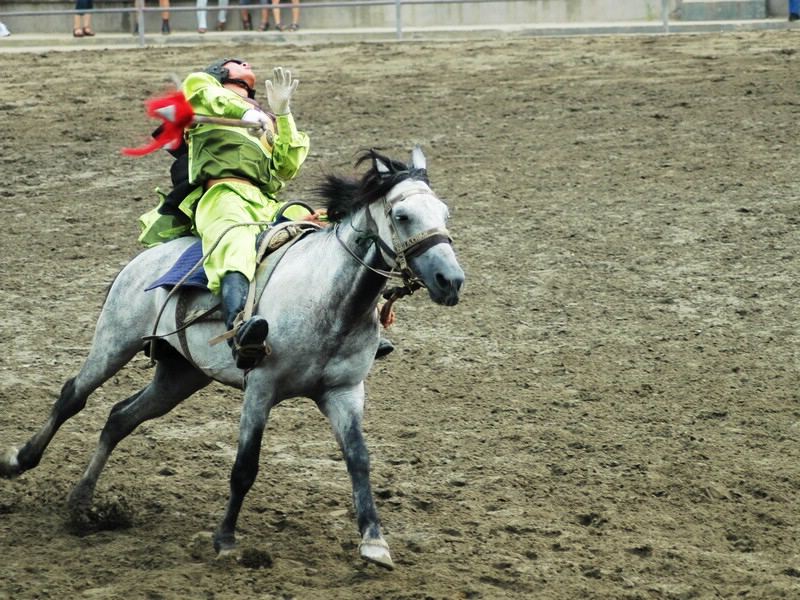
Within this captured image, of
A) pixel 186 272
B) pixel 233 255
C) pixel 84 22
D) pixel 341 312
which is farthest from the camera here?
pixel 84 22

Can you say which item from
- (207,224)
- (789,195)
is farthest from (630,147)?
(207,224)

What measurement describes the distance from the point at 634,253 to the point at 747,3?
8.79 metres

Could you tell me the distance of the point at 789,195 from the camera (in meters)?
12.7

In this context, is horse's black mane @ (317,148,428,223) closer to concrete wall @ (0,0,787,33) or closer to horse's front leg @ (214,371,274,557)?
horse's front leg @ (214,371,274,557)

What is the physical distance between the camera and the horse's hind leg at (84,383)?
7117 millimetres

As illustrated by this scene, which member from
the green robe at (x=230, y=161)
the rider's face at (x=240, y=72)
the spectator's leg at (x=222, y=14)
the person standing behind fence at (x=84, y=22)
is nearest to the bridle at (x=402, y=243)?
the green robe at (x=230, y=161)

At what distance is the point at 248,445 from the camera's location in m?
6.25

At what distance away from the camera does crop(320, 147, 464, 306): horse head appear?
18.6 ft

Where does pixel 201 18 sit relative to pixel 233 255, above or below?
above

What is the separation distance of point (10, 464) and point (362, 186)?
2484 millimetres

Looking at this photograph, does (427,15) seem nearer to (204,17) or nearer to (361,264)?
(204,17)

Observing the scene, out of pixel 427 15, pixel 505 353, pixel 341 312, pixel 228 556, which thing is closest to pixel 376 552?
pixel 228 556

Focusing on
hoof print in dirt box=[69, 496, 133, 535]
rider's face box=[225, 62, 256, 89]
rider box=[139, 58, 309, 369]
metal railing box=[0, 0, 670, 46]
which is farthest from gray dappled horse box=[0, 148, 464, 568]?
metal railing box=[0, 0, 670, 46]

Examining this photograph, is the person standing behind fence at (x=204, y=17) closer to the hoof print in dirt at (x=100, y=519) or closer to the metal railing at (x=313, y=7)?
the metal railing at (x=313, y=7)
